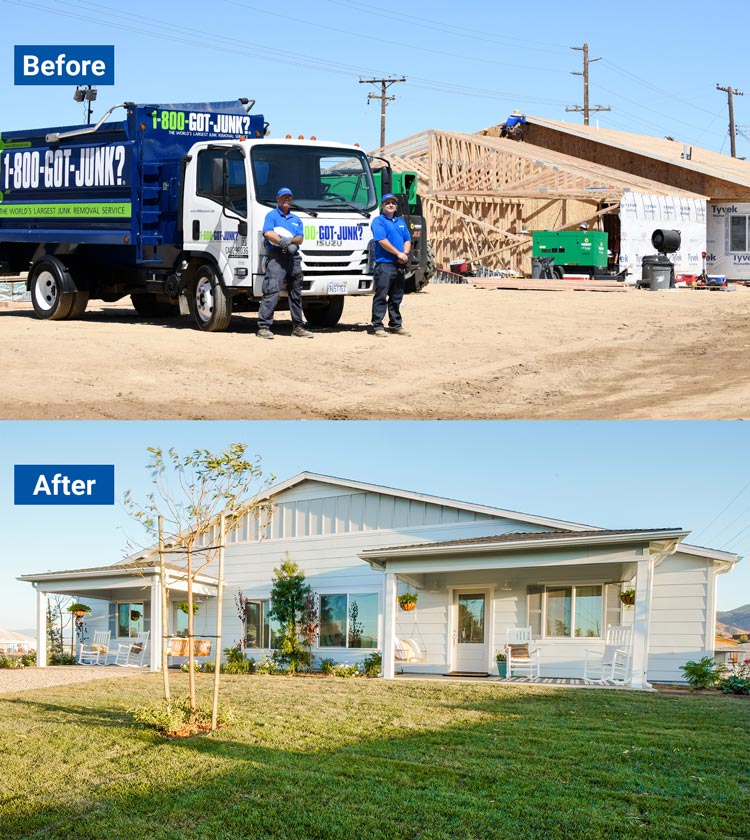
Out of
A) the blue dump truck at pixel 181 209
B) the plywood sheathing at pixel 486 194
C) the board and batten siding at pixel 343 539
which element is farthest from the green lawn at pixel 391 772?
the plywood sheathing at pixel 486 194

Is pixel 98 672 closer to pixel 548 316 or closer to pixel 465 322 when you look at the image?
pixel 465 322

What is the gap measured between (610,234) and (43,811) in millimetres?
30931

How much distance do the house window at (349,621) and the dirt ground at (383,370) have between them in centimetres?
551

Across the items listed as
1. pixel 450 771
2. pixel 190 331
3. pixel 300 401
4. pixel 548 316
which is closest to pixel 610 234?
pixel 548 316

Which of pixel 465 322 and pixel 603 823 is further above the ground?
pixel 465 322

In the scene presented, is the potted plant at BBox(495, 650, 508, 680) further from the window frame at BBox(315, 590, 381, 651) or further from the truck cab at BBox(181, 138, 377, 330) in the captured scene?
the truck cab at BBox(181, 138, 377, 330)

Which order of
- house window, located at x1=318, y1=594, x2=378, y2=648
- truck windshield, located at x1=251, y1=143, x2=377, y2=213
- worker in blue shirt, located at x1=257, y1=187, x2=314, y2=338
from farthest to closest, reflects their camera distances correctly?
house window, located at x1=318, y1=594, x2=378, y2=648 < truck windshield, located at x1=251, y1=143, x2=377, y2=213 < worker in blue shirt, located at x1=257, y1=187, x2=314, y2=338

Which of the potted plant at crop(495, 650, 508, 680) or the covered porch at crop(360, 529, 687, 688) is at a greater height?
the covered porch at crop(360, 529, 687, 688)

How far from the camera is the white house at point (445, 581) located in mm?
16156

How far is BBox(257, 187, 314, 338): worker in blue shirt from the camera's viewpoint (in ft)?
46.8

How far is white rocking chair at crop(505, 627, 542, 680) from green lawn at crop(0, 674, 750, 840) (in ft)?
13.1

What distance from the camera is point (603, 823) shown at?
683 cm

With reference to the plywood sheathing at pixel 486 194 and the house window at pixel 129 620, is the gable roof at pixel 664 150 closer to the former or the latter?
the plywood sheathing at pixel 486 194

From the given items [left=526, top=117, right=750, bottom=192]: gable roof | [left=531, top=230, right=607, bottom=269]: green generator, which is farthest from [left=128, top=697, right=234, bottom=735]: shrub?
[left=526, top=117, right=750, bottom=192]: gable roof
